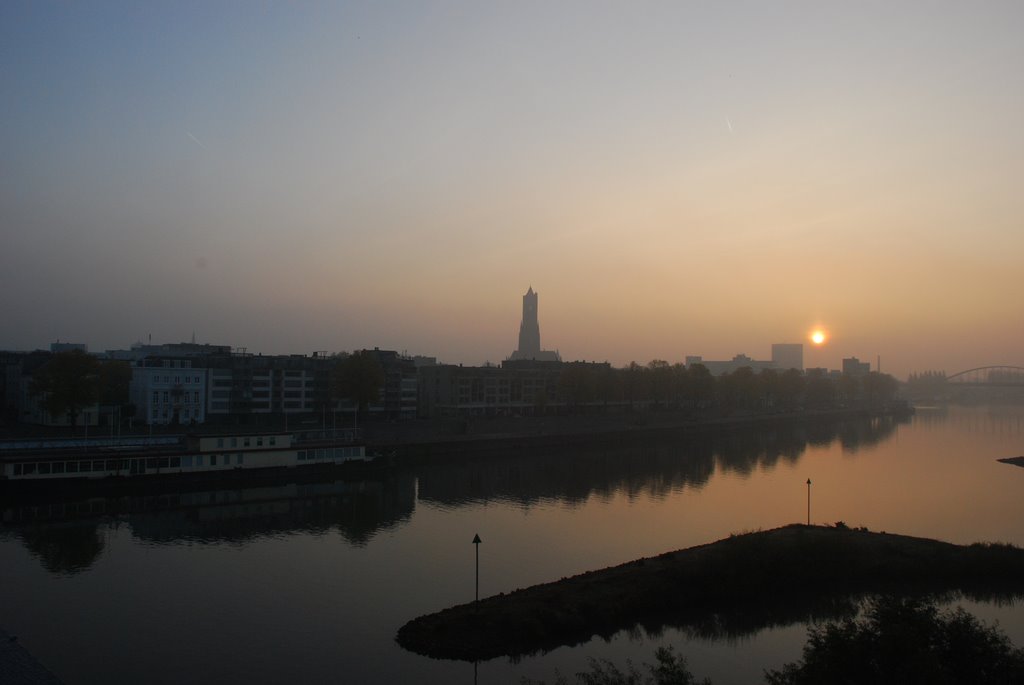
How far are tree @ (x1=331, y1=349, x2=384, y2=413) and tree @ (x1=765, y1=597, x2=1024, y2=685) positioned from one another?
38087mm

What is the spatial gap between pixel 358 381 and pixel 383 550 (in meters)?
25.9

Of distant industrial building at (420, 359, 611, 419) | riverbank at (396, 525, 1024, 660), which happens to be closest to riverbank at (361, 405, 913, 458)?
distant industrial building at (420, 359, 611, 419)

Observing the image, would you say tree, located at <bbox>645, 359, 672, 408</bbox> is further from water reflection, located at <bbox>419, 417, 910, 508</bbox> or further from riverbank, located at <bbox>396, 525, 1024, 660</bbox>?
riverbank, located at <bbox>396, 525, 1024, 660</bbox>

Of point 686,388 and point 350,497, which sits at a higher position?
point 686,388

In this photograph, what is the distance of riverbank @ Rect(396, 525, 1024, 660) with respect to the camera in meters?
13.2

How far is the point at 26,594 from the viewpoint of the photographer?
15.8 m

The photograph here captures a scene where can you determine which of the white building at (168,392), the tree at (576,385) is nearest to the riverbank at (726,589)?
the white building at (168,392)

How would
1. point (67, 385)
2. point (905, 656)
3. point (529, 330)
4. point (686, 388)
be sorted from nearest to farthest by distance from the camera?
point (905, 656) < point (67, 385) < point (686, 388) < point (529, 330)

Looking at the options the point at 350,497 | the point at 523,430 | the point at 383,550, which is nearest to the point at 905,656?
the point at 383,550

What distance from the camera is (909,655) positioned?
820 centimetres

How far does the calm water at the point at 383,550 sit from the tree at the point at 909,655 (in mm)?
3910

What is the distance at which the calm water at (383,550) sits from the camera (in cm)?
1278

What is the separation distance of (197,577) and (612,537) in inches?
422

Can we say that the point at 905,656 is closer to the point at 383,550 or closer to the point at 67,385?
the point at 383,550
